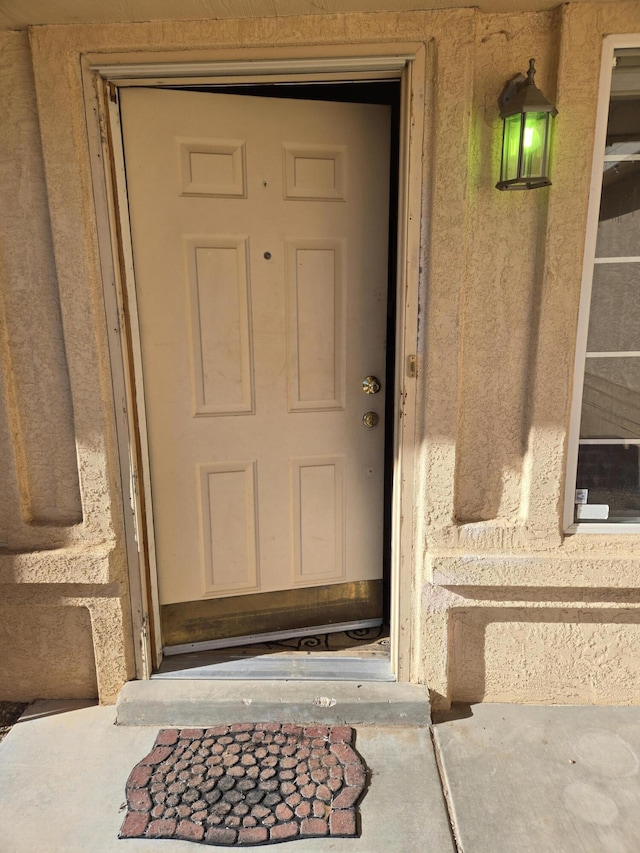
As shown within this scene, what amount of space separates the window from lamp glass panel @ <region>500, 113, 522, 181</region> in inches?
14.7

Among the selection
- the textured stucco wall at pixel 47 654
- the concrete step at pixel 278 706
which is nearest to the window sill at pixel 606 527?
the concrete step at pixel 278 706

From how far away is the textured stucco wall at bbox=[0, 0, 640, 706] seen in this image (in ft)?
6.61

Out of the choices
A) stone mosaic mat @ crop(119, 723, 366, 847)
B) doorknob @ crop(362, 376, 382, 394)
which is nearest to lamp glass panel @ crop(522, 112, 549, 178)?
doorknob @ crop(362, 376, 382, 394)

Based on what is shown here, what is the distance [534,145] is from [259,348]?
4.45ft

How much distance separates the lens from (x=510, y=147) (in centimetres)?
201

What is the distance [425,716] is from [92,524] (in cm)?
167

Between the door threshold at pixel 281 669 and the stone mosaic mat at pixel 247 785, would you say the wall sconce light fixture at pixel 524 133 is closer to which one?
the door threshold at pixel 281 669

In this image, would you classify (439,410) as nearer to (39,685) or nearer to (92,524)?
(92,524)

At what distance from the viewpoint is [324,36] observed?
2.00 metres

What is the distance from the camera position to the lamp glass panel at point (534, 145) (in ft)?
6.34

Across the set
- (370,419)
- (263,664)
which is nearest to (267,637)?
(263,664)

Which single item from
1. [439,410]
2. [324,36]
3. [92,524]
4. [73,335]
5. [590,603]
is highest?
[324,36]

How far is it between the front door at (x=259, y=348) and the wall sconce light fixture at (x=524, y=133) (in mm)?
610

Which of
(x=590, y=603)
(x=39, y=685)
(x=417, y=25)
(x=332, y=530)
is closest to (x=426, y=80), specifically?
(x=417, y=25)
